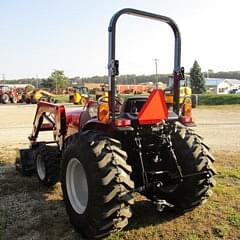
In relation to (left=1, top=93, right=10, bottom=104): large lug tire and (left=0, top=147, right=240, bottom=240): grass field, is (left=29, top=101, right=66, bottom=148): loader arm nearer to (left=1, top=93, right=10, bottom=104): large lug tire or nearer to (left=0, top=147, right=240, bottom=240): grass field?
(left=0, top=147, right=240, bottom=240): grass field

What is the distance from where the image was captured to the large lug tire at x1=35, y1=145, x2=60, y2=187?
21.9 ft

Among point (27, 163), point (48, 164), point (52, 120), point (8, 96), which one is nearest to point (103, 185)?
point (48, 164)

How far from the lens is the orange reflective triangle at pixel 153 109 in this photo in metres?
4.50

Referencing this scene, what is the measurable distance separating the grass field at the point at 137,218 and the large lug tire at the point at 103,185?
1.16 feet

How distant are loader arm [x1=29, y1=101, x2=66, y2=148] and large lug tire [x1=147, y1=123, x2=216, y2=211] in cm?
235

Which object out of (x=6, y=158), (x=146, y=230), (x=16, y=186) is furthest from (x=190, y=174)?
(x=6, y=158)

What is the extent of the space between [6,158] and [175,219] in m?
5.45

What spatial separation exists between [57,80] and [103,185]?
3422 inches

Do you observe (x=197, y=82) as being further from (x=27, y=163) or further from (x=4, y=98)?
(x=27, y=163)

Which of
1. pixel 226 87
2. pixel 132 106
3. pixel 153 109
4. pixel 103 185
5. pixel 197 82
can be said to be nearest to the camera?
pixel 103 185

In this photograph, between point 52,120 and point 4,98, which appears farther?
point 4,98

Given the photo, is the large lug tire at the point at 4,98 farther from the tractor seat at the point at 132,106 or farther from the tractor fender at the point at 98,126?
the tractor seat at the point at 132,106

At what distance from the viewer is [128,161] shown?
502cm

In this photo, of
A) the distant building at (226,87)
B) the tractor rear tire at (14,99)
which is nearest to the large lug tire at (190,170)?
the tractor rear tire at (14,99)
